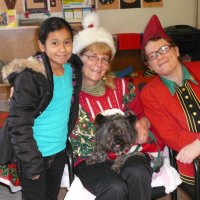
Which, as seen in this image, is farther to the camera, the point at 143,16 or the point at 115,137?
the point at 143,16

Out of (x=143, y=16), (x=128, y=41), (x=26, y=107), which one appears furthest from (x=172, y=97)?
(x=143, y=16)

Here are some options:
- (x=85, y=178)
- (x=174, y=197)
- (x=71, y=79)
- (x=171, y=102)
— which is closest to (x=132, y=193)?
(x=85, y=178)

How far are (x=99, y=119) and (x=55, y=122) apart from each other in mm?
240

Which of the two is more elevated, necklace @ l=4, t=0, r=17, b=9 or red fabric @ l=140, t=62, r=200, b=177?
necklace @ l=4, t=0, r=17, b=9

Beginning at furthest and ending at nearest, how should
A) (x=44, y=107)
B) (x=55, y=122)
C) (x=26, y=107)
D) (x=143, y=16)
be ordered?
(x=143, y=16)
(x=55, y=122)
(x=44, y=107)
(x=26, y=107)

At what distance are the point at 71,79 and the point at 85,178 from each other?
1.84 feet

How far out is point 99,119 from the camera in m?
1.77

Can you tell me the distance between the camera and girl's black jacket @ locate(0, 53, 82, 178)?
1.47 metres

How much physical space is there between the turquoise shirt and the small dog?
0.18 metres

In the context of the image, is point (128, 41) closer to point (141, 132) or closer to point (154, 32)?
point (154, 32)

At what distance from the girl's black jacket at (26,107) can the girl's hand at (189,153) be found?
2.43 feet

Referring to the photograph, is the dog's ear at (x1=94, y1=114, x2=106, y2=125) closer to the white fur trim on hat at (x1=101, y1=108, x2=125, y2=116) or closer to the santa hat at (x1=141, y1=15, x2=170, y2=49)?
the white fur trim on hat at (x1=101, y1=108, x2=125, y2=116)

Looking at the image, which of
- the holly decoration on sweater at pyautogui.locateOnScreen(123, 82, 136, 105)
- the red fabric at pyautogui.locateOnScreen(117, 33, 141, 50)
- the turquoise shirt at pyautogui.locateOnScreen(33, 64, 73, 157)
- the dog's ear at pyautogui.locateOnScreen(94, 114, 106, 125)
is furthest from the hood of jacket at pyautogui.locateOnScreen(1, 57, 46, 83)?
the red fabric at pyautogui.locateOnScreen(117, 33, 141, 50)

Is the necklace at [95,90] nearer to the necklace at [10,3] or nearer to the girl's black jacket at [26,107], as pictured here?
the girl's black jacket at [26,107]
